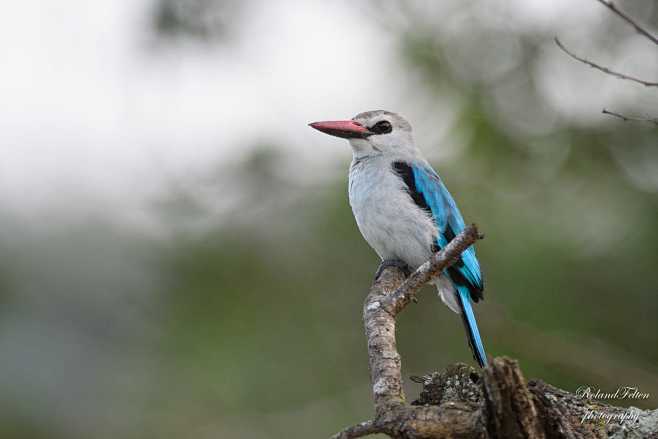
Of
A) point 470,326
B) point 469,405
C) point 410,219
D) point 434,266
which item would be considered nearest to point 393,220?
point 410,219

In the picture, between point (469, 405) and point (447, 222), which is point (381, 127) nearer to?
point (447, 222)

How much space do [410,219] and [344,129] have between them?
83 centimetres

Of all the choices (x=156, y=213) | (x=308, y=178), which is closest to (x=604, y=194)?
(x=308, y=178)

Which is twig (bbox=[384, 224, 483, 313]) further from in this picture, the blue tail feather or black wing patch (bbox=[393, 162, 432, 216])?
black wing patch (bbox=[393, 162, 432, 216])

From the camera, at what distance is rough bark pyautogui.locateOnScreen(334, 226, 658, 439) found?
2.53 metres

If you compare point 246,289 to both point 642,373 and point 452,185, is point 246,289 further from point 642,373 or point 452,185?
point 642,373

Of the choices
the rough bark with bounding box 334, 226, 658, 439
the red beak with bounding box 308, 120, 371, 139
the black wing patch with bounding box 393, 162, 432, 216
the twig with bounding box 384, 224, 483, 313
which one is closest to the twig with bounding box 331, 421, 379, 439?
the rough bark with bounding box 334, 226, 658, 439

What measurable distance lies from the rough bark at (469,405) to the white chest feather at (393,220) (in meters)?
1.40

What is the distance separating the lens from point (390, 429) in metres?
2.82

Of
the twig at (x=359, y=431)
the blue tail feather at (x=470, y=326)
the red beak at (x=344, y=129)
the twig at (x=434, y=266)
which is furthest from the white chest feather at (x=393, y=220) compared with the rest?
the twig at (x=359, y=431)

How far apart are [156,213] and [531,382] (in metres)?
5.44

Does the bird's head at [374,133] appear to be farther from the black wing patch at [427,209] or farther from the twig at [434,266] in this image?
the twig at [434,266]

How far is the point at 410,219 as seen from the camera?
5.25 meters

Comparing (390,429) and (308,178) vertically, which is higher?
(308,178)
